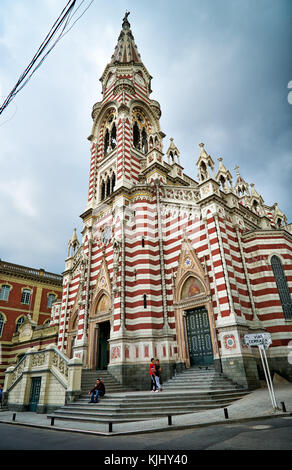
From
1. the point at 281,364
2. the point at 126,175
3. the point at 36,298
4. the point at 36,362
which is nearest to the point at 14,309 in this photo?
the point at 36,298

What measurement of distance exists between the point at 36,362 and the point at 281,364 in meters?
14.5

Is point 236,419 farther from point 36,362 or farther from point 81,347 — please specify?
point 81,347

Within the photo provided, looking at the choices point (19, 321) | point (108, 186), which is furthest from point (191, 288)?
point (19, 321)

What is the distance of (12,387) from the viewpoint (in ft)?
59.7

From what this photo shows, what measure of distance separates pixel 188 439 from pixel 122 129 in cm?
2521

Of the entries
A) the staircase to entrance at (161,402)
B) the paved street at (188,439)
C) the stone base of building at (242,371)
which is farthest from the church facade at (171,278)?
the paved street at (188,439)

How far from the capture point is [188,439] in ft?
22.9

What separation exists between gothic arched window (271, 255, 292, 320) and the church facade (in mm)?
69

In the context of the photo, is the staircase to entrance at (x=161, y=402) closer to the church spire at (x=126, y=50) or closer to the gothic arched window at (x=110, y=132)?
the gothic arched window at (x=110, y=132)

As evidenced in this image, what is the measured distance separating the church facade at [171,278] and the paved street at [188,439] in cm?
742

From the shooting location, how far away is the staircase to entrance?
10930mm

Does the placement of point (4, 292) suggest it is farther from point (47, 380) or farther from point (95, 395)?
point (95, 395)

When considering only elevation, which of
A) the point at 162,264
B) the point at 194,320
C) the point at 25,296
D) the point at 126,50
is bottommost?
the point at 194,320

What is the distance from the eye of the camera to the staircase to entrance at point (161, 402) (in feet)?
35.9
